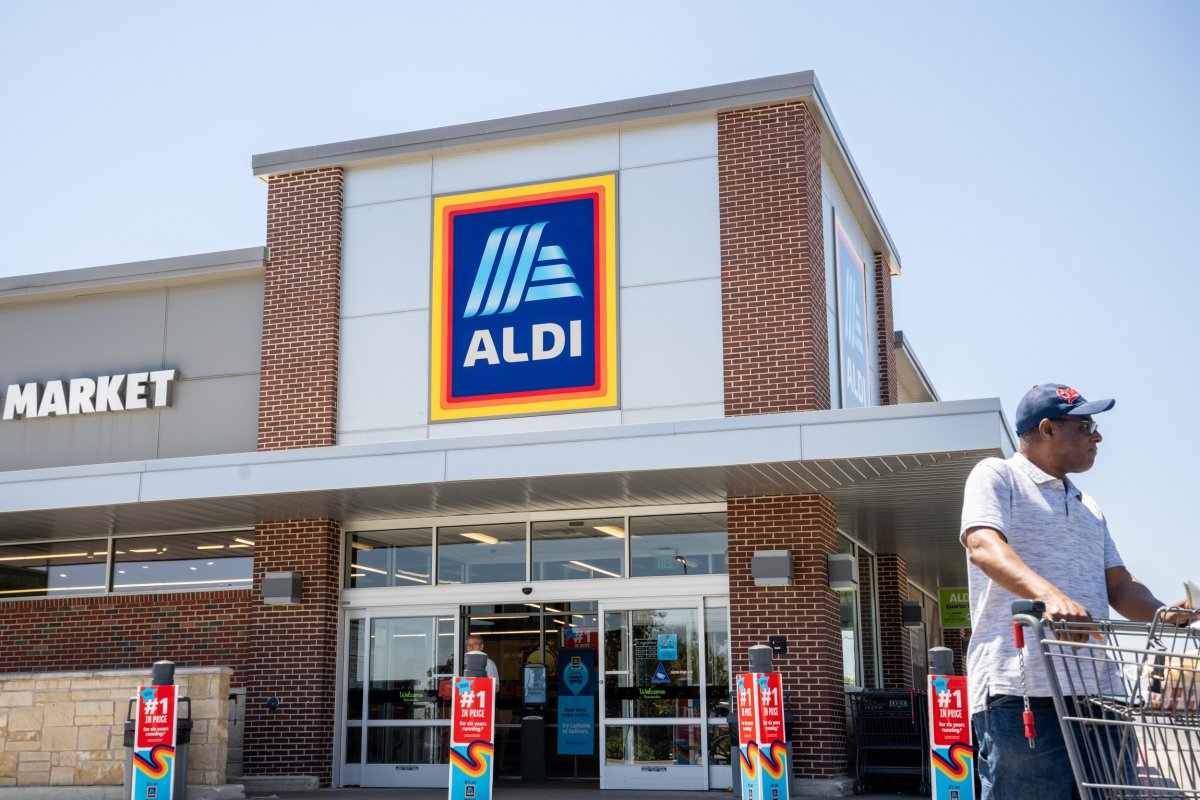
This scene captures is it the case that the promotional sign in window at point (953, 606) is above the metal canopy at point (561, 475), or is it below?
below

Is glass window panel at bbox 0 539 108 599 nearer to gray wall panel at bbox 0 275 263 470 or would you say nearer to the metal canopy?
the metal canopy

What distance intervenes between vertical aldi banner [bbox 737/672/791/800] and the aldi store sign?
30.5 ft

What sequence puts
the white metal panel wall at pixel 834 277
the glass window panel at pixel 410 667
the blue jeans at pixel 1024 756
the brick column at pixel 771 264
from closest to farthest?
1. the blue jeans at pixel 1024 756
2. the brick column at pixel 771 264
3. the glass window panel at pixel 410 667
4. the white metal panel wall at pixel 834 277

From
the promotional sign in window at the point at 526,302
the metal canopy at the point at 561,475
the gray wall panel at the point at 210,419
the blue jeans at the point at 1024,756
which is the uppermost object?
the promotional sign in window at the point at 526,302

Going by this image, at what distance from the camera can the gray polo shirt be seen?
4.22 meters

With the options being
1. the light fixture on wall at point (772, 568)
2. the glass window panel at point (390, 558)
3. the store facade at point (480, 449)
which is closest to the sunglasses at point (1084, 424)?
the store facade at point (480, 449)

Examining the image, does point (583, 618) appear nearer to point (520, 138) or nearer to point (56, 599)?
point (520, 138)

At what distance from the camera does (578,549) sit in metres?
16.4

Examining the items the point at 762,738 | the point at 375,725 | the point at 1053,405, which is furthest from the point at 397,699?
the point at 1053,405

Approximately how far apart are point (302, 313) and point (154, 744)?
6.13 m

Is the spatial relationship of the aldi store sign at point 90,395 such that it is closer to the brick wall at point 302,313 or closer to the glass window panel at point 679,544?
the brick wall at point 302,313

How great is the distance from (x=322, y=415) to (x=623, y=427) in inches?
190

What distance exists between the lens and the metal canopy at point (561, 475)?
13.0 metres

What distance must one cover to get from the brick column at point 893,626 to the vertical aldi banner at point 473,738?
9.93 m
